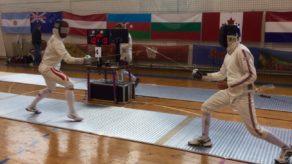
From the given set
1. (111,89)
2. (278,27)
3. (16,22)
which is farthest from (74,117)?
(16,22)

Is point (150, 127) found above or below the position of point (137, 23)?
below

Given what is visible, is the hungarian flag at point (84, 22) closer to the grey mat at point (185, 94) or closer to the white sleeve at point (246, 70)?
the grey mat at point (185, 94)

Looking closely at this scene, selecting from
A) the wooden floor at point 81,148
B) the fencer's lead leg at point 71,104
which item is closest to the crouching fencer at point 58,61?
the fencer's lead leg at point 71,104

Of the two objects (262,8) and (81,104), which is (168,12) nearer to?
(262,8)

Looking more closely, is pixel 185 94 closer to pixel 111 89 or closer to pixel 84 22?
pixel 111 89

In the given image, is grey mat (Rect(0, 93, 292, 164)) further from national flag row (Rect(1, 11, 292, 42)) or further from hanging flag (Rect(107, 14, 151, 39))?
Result: hanging flag (Rect(107, 14, 151, 39))

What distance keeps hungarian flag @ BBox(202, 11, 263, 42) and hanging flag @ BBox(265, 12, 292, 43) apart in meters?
0.19

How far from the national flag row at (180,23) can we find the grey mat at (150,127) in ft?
9.75

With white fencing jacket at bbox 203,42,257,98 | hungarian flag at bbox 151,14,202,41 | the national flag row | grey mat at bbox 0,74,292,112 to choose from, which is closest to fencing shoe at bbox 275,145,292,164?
white fencing jacket at bbox 203,42,257,98

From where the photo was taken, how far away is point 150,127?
418cm

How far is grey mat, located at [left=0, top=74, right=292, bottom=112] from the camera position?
17.9ft

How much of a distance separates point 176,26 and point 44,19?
4.86 meters

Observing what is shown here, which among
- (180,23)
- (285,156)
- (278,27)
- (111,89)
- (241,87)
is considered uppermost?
(180,23)

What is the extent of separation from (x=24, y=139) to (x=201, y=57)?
5726 mm
